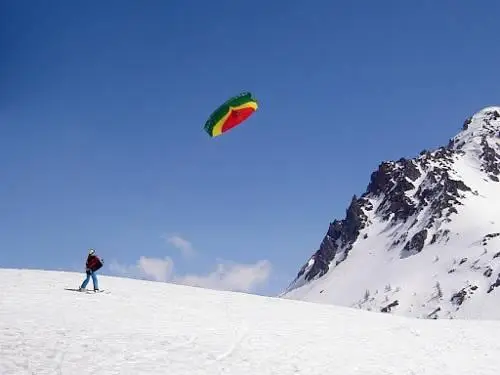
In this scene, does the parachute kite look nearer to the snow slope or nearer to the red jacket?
the snow slope

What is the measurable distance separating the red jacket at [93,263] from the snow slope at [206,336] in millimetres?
1325

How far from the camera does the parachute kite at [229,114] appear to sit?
1258 inches

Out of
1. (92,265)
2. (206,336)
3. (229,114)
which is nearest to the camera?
(206,336)

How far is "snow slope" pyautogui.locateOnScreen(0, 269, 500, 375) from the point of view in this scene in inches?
585

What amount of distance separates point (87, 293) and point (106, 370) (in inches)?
498

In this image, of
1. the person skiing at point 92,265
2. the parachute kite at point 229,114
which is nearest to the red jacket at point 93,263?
the person skiing at point 92,265

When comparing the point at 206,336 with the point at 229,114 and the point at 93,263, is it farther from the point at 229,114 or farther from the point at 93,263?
the point at 229,114

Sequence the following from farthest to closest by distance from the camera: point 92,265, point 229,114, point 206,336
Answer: point 229,114, point 92,265, point 206,336

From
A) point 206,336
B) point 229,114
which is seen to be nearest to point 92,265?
point 206,336

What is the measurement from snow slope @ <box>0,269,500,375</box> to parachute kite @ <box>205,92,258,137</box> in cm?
922

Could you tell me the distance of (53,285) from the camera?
27031 mm

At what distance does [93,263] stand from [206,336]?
940 cm

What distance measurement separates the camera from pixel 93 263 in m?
26.1

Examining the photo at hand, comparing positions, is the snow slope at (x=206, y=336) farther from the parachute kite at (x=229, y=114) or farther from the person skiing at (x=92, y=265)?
the parachute kite at (x=229, y=114)
